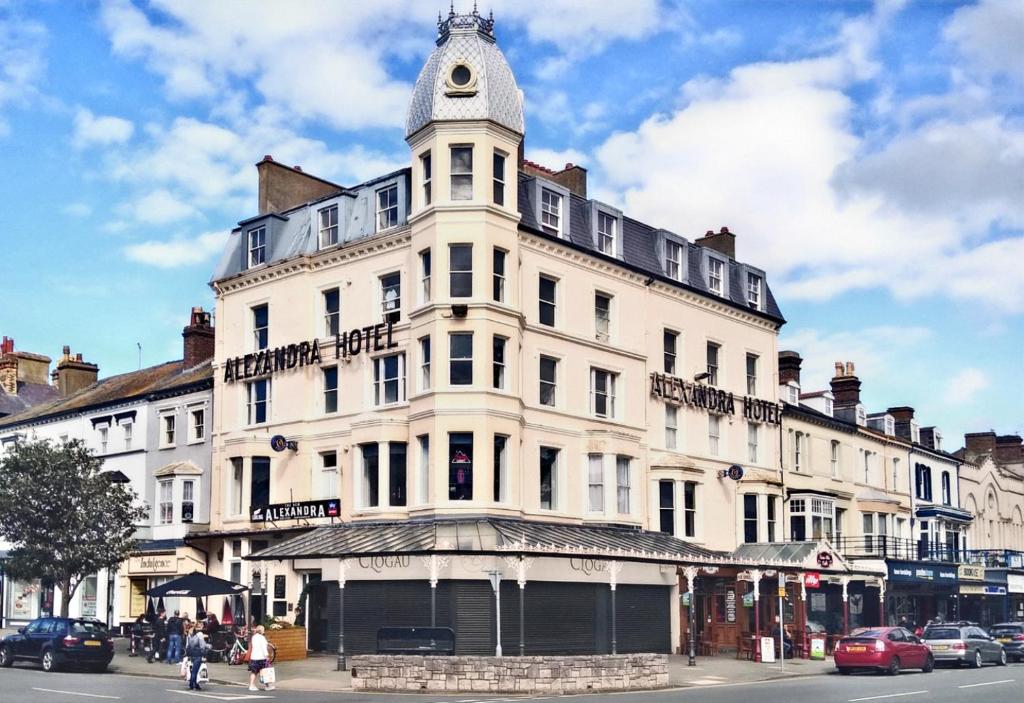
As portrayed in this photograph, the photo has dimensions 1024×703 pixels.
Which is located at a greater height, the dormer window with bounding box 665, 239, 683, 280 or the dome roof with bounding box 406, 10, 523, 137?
the dome roof with bounding box 406, 10, 523, 137

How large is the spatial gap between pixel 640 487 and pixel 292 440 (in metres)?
12.7

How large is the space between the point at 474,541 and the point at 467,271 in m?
8.79

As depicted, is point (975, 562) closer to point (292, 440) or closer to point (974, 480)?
point (974, 480)

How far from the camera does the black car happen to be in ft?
117

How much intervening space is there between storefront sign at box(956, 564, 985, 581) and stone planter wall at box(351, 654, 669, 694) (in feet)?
125

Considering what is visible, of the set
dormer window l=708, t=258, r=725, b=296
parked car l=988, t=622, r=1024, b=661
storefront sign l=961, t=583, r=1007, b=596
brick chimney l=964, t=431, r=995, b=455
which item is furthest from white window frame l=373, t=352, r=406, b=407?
brick chimney l=964, t=431, r=995, b=455

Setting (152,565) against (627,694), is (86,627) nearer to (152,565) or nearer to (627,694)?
(152,565)

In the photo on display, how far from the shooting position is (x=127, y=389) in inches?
2251

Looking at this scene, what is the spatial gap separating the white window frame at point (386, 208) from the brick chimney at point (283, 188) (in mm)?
5231

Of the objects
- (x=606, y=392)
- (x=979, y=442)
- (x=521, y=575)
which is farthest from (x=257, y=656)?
(x=979, y=442)

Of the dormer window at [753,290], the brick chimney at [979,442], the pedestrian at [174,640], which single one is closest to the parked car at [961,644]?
the dormer window at [753,290]

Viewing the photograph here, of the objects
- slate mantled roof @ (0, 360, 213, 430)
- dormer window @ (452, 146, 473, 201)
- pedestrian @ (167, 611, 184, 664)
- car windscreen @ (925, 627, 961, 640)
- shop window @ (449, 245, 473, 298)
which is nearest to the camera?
pedestrian @ (167, 611, 184, 664)

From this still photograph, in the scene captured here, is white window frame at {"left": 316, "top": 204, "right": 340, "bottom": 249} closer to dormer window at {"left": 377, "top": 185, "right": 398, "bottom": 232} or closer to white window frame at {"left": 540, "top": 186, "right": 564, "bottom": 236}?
dormer window at {"left": 377, "top": 185, "right": 398, "bottom": 232}

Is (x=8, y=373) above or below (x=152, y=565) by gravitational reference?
above
